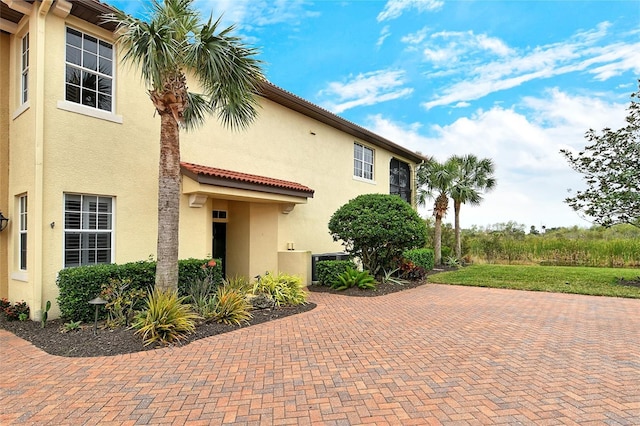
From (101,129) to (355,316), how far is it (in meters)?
7.74

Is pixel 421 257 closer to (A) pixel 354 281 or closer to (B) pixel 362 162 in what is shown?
(B) pixel 362 162

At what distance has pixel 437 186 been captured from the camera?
74.5ft

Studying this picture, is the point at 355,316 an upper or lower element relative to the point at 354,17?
lower

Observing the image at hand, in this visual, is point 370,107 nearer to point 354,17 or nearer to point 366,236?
→ point 354,17

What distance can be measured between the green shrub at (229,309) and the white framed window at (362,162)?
11.5m

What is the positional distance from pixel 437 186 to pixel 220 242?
14.8m

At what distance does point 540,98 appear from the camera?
14.8 meters

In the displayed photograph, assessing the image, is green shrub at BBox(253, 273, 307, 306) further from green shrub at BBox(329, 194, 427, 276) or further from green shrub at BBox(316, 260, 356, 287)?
green shrub at BBox(329, 194, 427, 276)

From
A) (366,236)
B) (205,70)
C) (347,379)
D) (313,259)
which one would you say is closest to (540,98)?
(366,236)

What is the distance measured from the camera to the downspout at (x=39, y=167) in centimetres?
770

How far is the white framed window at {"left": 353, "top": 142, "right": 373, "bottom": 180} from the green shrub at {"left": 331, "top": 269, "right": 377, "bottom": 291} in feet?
22.6

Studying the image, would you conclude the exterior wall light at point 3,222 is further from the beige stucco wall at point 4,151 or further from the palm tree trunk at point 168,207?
the palm tree trunk at point 168,207

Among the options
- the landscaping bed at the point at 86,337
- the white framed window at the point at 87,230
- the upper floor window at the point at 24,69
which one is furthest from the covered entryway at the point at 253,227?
the upper floor window at the point at 24,69

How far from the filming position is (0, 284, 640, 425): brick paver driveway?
3963 millimetres
